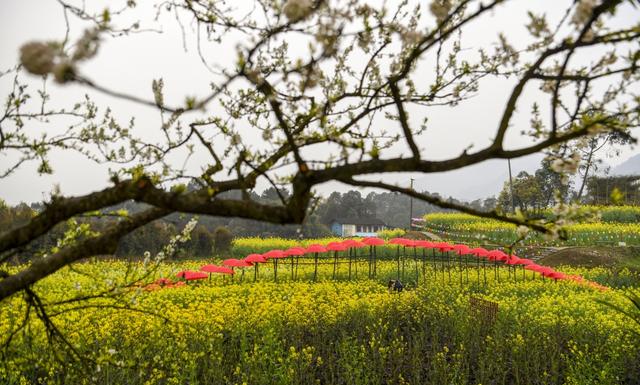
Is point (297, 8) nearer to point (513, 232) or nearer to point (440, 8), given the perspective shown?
point (440, 8)

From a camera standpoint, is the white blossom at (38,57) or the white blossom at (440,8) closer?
the white blossom at (38,57)

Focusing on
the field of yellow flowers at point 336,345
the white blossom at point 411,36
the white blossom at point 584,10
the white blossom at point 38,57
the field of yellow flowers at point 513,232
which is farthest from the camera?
the field of yellow flowers at point 513,232

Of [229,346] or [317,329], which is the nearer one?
[229,346]

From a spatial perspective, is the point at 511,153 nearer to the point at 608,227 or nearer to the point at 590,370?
the point at 590,370

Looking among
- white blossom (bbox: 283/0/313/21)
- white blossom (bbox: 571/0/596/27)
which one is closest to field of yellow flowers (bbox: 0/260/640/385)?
white blossom (bbox: 283/0/313/21)

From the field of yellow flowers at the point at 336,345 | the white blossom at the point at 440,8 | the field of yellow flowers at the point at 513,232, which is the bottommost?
the field of yellow flowers at the point at 336,345

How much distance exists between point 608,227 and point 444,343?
23.4 m

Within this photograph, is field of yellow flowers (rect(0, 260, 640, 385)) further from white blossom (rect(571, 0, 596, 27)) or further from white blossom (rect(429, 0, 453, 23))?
white blossom (rect(571, 0, 596, 27))

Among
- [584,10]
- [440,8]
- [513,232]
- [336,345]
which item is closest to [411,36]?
[440,8]

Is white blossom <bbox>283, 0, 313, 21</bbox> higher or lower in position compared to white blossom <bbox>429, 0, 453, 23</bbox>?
lower

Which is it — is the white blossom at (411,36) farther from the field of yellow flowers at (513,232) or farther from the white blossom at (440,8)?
the field of yellow flowers at (513,232)

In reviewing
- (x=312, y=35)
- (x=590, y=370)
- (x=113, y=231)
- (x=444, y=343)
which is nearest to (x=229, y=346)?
(x=444, y=343)

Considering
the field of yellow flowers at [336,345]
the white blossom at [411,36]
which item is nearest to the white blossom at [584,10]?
the white blossom at [411,36]

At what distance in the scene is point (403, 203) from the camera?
78.1 m
